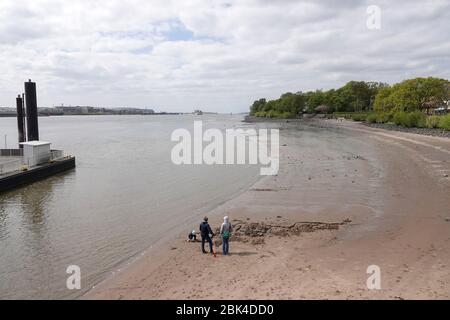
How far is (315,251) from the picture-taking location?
47.0 feet

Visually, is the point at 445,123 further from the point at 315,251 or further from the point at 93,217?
the point at 93,217

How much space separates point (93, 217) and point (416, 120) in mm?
77753

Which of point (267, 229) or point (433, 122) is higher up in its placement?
point (433, 122)

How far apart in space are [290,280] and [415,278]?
3564 millimetres

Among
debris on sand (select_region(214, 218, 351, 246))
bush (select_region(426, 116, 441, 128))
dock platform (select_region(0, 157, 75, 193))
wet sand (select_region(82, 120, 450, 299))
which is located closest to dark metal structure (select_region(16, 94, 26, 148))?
dock platform (select_region(0, 157, 75, 193))

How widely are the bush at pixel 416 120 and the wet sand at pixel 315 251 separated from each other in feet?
191

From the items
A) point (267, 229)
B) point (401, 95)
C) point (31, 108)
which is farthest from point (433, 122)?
point (267, 229)

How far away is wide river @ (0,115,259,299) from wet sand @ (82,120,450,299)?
142cm

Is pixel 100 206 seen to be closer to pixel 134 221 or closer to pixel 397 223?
pixel 134 221

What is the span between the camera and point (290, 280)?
11523 millimetres

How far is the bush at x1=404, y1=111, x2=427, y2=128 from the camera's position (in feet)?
263

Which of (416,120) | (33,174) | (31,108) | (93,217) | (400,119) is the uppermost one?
(31,108)

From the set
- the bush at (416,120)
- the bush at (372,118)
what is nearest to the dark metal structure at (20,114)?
the bush at (416,120)

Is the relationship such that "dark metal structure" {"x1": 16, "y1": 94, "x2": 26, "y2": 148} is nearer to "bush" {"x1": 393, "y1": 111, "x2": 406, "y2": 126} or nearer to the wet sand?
the wet sand
